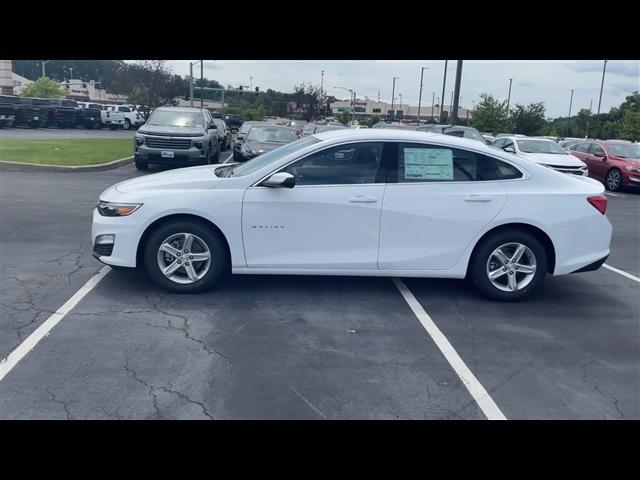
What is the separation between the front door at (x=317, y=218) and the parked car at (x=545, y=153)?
11.0 meters

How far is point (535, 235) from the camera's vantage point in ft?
18.6

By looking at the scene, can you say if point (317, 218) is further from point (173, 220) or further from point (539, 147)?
point (539, 147)

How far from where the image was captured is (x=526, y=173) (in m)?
5.69

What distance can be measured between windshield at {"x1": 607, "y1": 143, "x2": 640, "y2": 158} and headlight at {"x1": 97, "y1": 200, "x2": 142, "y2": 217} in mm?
16615

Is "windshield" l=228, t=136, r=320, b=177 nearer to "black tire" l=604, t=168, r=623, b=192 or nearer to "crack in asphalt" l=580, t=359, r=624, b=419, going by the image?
"crack in asphalt" l=580, t=359, r=624, b=419

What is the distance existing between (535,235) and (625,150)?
48.1ft

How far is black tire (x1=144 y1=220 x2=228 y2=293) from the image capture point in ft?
17.5

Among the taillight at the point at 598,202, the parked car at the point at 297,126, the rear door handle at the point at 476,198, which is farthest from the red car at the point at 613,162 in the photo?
the rear door handle at the point at 476,198

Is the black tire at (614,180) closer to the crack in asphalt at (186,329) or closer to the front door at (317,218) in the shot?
the front door at (317,218)

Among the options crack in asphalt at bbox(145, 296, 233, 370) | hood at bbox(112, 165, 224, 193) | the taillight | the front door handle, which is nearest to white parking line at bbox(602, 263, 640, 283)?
the taillight

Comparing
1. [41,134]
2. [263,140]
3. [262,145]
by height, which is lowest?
[41,134]

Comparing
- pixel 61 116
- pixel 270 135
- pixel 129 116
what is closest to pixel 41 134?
pixel 61 116

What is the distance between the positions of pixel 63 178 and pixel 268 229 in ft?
30.8

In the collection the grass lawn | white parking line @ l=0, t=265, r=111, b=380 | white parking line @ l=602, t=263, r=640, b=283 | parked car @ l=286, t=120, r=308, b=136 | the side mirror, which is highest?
parked car @ l=286, t=120, r=308, b=136
